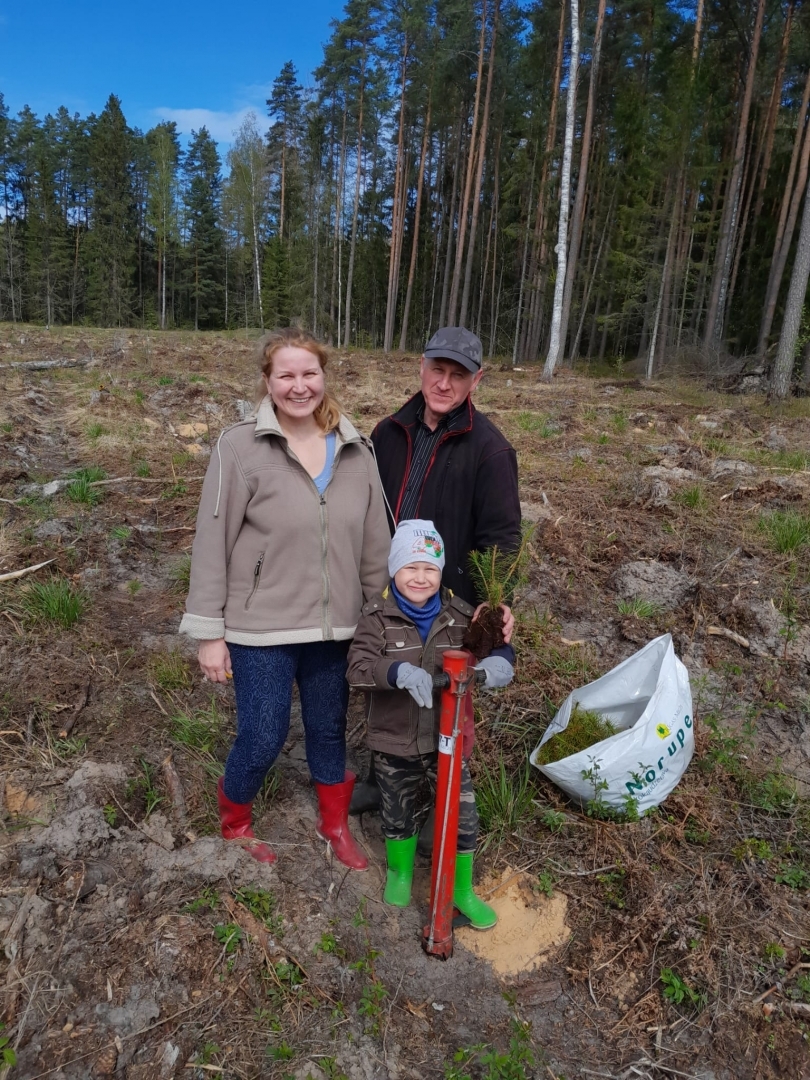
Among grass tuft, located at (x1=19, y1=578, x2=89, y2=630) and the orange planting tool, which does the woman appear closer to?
the orange planting tool

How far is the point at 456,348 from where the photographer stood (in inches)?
80.4

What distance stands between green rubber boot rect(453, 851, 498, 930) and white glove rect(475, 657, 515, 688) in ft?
2.70

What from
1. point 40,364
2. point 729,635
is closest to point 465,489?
point 729,635

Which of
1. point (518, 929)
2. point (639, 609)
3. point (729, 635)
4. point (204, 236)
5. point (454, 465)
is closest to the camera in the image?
point (454, 465)

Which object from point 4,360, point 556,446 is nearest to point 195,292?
point 4,360

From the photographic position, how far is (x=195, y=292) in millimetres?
42219

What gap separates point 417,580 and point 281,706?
67 cm

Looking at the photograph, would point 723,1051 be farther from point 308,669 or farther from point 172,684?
point 172,684

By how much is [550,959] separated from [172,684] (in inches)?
88.7

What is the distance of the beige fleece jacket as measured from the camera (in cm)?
198

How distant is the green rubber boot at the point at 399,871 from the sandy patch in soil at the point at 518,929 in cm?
24

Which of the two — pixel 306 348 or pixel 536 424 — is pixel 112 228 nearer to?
pixel 536 424

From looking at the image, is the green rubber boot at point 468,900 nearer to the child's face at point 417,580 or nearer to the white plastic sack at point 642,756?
the white plastic sack at point 642,756

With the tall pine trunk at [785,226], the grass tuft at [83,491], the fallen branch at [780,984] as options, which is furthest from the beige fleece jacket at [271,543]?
the tall pine trunk at [785,226]
